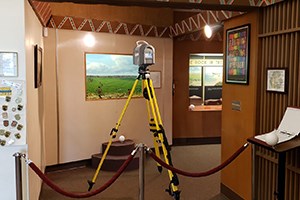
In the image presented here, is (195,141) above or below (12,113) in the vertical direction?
below

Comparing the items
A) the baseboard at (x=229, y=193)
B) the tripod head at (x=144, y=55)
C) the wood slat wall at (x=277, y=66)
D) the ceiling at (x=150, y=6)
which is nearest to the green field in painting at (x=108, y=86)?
the ceiling at (x=150, y=6)

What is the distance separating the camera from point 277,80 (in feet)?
10.3

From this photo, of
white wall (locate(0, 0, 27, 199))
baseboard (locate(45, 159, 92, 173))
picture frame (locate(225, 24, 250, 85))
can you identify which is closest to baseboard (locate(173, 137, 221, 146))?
baseboard (locate(45, 159, 92, 173))

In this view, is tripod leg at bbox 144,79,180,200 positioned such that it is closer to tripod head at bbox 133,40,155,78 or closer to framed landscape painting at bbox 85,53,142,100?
tripod head at bbox 133,40,155,78

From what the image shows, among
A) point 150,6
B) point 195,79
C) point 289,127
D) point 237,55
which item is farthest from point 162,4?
point 195,79

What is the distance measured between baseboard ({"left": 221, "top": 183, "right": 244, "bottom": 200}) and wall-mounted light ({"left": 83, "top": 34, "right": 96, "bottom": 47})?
2.95 meters

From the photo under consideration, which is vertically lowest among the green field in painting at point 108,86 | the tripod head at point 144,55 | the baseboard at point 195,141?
the baseboard at point 195,141

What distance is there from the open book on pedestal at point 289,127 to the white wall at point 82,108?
3.25 m

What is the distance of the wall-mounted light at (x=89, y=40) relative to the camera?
5234 millimetres

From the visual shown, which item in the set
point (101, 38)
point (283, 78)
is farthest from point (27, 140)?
point (101, 38)

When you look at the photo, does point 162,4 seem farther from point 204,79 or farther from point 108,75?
point 204,79

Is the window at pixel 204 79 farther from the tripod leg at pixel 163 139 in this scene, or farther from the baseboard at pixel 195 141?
the tripod leg at pixel 163 139

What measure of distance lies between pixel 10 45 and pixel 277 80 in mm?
2412

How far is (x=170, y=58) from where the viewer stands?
6.28 m
